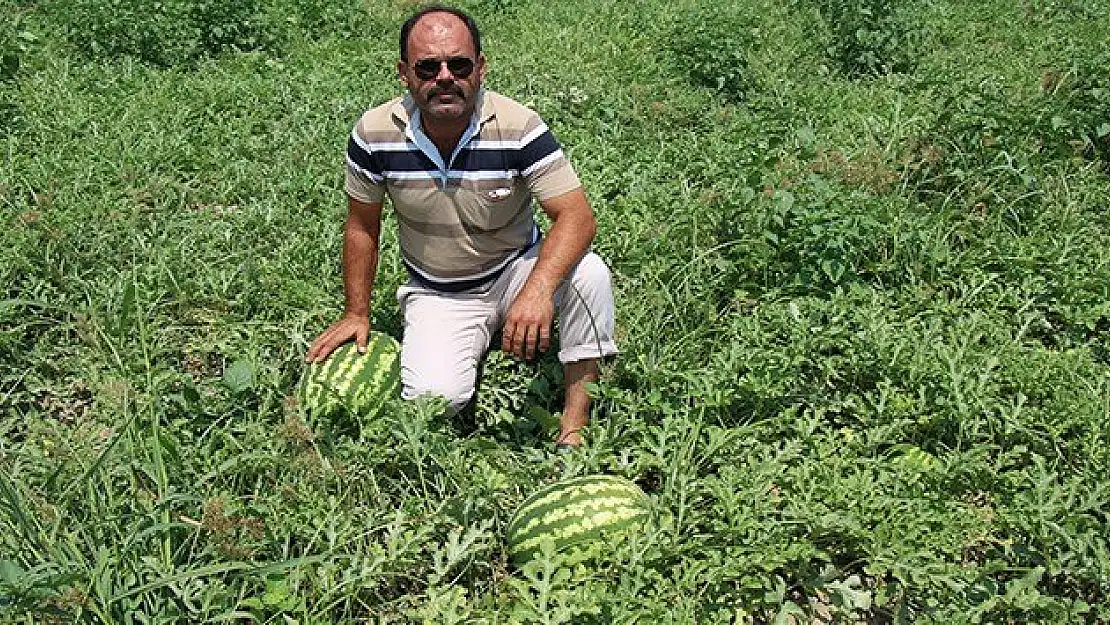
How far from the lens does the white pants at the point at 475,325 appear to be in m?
3.81

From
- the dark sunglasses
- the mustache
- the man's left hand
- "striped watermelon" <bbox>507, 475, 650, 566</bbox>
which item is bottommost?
"striped watermelon" <bbox>507, 475, 650, 566</bbox>

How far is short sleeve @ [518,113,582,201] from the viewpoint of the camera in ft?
11.9

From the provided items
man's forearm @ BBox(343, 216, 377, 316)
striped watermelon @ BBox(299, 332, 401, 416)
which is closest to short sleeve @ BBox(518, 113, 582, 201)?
man's forearm @ BBox(343, 216, 377, 316)

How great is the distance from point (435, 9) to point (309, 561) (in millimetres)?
1809

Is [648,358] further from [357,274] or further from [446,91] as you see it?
[446,91]

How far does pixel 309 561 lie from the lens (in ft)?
9.77

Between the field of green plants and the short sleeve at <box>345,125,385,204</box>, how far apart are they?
783mm

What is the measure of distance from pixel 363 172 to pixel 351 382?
756mm

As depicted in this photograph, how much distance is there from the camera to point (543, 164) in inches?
143

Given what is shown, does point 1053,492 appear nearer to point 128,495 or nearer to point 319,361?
point 319,361

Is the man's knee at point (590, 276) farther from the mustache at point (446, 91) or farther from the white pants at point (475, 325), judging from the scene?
the mustache at point (446, 91)

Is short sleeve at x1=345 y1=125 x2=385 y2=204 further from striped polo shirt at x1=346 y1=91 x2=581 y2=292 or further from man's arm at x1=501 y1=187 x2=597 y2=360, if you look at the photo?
man's arm at x1=501 y1=187 x2=597 y2=360

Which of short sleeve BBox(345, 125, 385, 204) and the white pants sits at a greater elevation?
short sleeve BBox(345, 125, 385, 204)

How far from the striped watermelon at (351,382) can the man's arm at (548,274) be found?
21.3 inches
